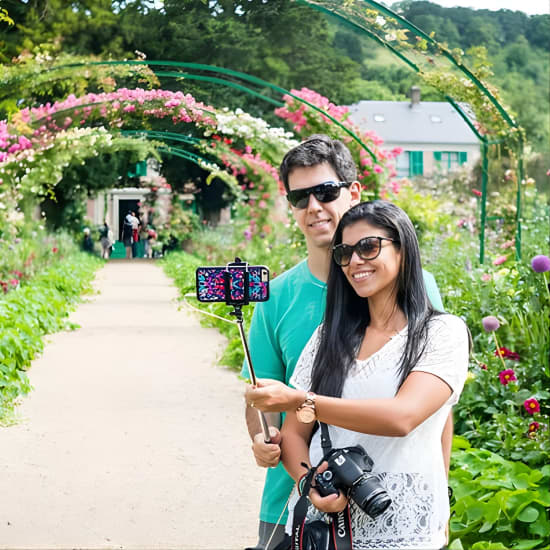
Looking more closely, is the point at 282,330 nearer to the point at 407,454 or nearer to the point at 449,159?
the point at 407,454

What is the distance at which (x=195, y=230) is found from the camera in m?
17.5

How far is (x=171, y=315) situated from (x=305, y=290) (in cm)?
1032

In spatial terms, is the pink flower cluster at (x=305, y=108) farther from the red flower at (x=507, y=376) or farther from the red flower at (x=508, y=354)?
the red flower at (x=507, y=376)

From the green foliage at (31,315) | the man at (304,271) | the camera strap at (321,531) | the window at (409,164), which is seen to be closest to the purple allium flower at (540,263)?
the man at (304,271)

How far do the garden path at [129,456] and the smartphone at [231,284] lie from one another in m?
2.49

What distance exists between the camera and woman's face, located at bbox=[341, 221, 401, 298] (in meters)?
1.64

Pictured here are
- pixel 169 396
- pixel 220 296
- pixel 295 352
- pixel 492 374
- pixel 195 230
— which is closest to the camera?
pixel 220 296

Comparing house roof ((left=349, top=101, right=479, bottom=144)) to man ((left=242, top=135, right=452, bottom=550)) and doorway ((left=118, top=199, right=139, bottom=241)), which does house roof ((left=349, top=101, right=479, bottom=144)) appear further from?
man ((left=242, top=135, right=452, bottom=550))

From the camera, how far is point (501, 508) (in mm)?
2943

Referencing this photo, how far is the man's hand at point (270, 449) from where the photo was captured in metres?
1.66

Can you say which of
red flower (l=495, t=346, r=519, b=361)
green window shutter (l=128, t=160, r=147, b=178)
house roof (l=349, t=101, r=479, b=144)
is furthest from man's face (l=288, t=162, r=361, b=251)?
house roof (l=349, t=101, r=479, b=144)

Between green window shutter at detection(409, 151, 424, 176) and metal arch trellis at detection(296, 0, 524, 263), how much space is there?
515 cm

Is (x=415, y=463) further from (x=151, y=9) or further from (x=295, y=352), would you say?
(x=151, y=9)

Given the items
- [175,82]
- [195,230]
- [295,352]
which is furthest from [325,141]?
[195,230]
